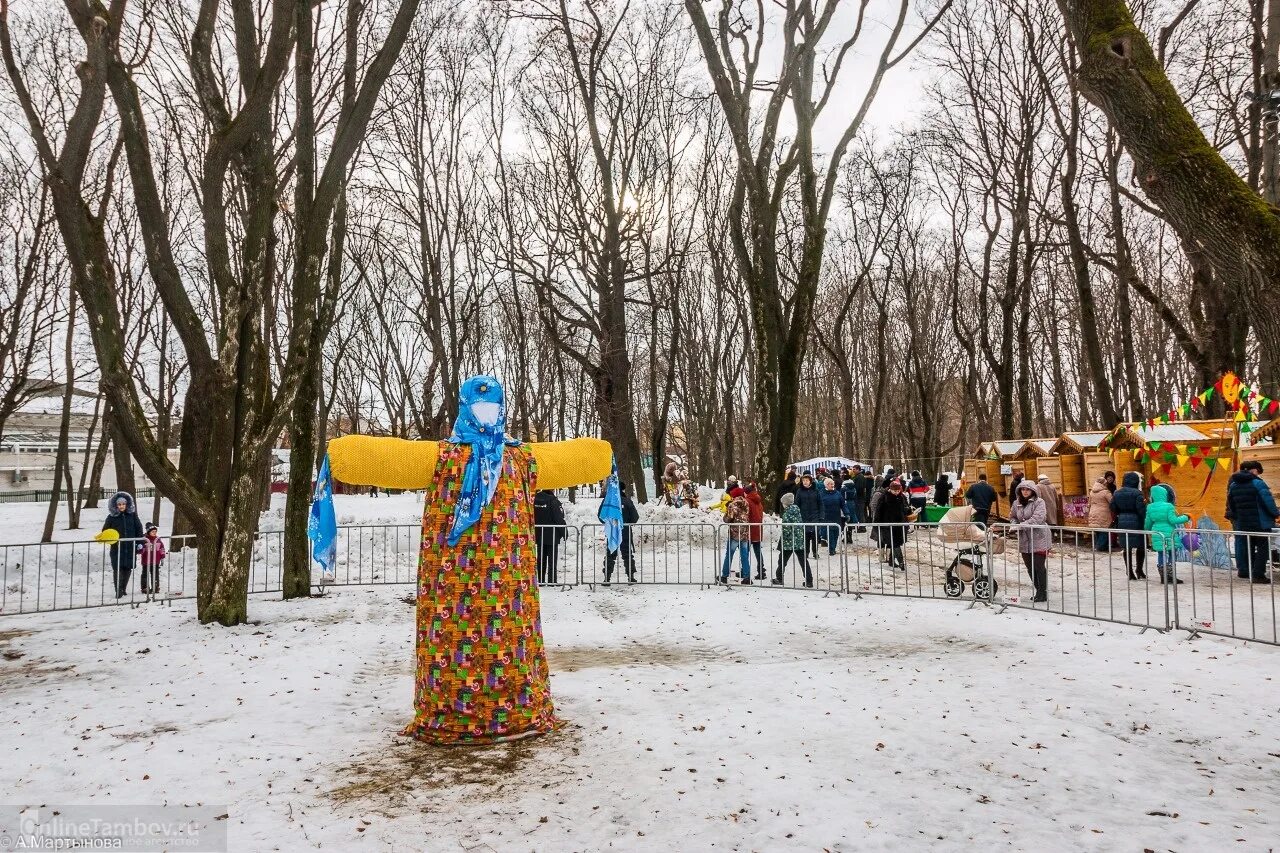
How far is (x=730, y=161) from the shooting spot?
2455cm

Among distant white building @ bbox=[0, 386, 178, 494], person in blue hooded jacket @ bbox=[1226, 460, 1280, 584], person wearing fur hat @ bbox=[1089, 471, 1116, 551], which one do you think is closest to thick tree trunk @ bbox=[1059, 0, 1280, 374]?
person in blue hooded jacket @ bbox=[1226, 460, 1280, 584]

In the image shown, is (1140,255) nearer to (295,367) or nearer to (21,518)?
(295,367)

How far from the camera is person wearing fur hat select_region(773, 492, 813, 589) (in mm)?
11570

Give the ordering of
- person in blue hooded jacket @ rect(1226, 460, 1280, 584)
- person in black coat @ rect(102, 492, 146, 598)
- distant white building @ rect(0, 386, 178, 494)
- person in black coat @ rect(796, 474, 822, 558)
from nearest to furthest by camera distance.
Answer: person in blue hooded jacket @ rect(1226, 460, 1280, 584)
person in black coat @ rect(102, 492, 146, 598)
person in black coat @ rect(796, 474, 822, 558)
distant white building @ rect(0, 386, 178, 494)

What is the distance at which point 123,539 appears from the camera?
1134 cm

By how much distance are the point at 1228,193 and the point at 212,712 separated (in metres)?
7.09

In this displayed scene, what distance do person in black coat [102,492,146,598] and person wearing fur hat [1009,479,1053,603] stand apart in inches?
487

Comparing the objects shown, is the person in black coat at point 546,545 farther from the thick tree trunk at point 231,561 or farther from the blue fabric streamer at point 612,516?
the thick tree trunk at point 231,561

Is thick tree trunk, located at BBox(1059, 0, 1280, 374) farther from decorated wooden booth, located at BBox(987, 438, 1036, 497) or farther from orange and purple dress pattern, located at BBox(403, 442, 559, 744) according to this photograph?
decorated wooden booth, located at BBox(987, 438, 1036, 497)

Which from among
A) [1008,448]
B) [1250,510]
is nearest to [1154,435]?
[1250,510]

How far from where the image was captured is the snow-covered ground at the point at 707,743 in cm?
383

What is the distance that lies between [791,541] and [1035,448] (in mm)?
10900

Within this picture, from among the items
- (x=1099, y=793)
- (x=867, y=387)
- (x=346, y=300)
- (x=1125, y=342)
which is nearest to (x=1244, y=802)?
(x=1099, y=793)

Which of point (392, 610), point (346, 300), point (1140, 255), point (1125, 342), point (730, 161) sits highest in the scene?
point (730, 161)
